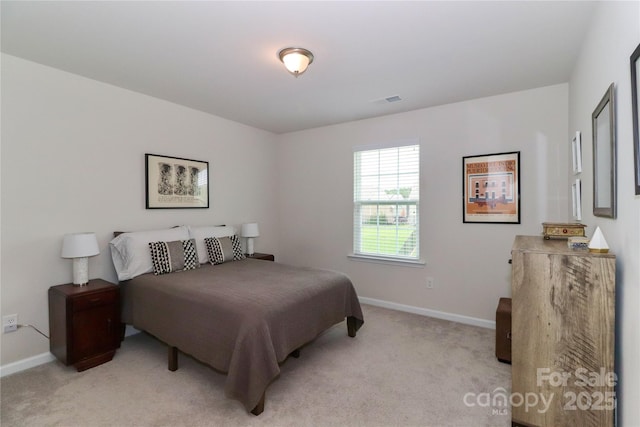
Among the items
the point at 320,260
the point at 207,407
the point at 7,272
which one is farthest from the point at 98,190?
the point at 320,260

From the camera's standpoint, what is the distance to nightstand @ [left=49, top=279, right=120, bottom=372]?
244cm

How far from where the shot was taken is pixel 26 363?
8.30 feet

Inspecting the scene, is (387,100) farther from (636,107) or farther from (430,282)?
(636,107)

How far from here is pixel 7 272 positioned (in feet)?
8.05

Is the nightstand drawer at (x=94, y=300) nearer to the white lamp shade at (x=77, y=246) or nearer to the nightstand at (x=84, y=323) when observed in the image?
the nightstand at (x=84, y=323)

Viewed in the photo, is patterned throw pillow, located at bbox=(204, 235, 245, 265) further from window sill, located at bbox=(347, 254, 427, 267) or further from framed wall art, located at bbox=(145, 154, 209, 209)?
window sill, located at bbox=(347, 254, 427, 267)

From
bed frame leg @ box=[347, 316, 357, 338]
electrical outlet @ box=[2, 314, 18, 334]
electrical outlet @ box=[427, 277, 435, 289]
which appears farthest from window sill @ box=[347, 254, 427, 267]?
electrical outlet @ box=[2, 314, 18, 334]

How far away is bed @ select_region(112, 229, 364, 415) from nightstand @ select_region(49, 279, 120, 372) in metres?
0.19

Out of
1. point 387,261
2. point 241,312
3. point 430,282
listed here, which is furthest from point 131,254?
point 430,282

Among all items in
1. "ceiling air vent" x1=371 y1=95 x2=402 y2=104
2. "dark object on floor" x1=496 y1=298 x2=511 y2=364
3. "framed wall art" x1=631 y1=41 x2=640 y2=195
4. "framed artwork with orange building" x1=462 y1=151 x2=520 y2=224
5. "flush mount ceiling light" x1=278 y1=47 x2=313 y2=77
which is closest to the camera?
"framed wall art" x1=631 y1=41 x2=640 y2=195

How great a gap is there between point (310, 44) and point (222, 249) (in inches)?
93.3

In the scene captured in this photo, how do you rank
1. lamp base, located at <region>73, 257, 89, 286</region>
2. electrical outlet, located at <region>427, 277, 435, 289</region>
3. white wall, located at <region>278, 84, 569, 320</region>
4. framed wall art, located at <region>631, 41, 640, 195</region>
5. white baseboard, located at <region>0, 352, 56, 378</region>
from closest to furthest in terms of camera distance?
framed wall art, located at <region>631, 41, 640, 195</region> → white baseboard, located at <region>0, 352, 56, 378</region> → lamp base, located at <region>73, 257, 89, 286</region> → white wall, located at <region>278, 84, 569, 320</region> → electrical outlet, located at <region>427, 277, 435, 289</region>

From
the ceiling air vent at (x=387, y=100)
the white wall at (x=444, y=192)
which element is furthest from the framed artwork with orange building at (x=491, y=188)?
the ceiling air vent at (x=387, y=100)

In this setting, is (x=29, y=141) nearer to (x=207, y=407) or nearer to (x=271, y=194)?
(x=207, y=407)
